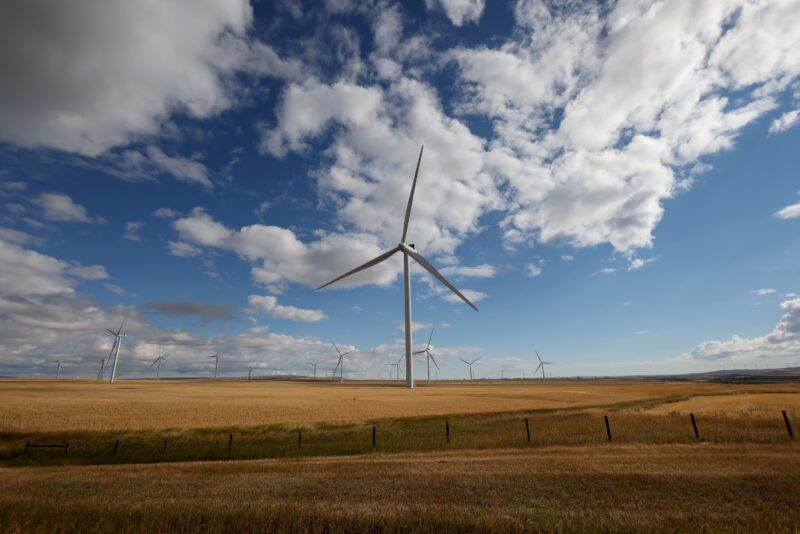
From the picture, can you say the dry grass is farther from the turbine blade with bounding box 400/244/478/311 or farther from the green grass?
the turbine blade with bounding box 400/244/478/311

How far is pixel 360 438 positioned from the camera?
3684cm

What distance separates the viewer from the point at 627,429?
3466cm

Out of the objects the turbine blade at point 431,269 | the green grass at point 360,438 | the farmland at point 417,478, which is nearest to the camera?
the farmland at point 417,478

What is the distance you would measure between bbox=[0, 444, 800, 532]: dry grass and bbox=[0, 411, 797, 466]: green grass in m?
7.95

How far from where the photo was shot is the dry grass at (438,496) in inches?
412

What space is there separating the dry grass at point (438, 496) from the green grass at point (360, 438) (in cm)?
795

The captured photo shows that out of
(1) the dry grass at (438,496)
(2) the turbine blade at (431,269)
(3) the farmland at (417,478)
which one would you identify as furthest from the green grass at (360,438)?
(2) the turbine blade at (431,269)

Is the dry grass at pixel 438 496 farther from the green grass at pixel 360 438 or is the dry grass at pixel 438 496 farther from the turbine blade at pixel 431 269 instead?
the turbine blade at pixel 431 269

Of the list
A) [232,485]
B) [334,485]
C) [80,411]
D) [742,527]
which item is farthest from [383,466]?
[80,411]

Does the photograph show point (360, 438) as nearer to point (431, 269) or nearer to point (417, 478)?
point (417, 478)

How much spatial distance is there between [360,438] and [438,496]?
2365 cm

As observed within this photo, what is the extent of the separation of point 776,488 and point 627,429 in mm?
20912

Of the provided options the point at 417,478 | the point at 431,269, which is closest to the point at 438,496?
the point at 417,478

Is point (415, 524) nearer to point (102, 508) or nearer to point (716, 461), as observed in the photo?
point (102, 508)
